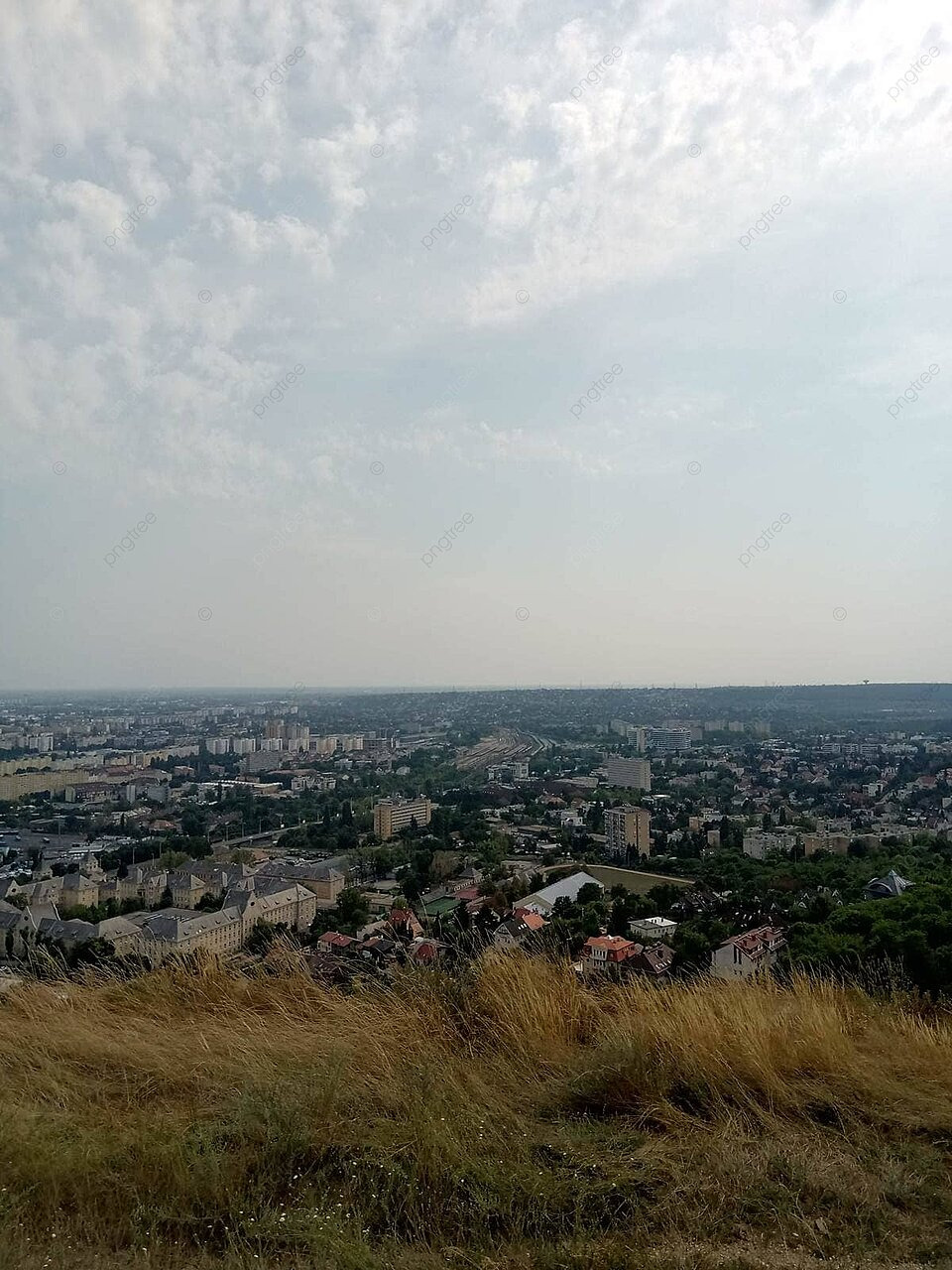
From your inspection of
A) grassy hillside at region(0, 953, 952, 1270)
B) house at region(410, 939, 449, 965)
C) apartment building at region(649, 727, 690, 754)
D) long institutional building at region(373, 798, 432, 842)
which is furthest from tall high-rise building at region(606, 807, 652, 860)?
apartment building at region(649, 727, 690, 754)

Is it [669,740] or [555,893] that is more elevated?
[555,893]

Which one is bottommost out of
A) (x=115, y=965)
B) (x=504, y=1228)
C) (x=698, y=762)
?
(x=698, y=762)

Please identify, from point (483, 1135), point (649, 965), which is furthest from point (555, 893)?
point (483, 1135)

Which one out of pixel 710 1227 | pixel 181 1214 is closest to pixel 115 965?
pixel 181 1214

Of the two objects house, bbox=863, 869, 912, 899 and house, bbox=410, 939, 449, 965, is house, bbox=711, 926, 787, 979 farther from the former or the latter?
house, bbox=863, 869, 912, 899

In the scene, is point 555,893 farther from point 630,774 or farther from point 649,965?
point 630,774

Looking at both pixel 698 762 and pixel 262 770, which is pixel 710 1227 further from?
pixel 698 762
